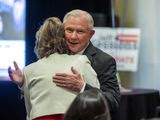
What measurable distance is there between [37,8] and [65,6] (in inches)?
14.2

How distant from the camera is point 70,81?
8.25 feet

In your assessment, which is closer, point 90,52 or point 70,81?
point 70,81

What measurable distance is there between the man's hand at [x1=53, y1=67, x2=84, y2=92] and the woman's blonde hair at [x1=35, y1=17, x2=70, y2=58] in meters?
0.15

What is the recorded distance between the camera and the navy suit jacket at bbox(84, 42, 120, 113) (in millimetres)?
2604

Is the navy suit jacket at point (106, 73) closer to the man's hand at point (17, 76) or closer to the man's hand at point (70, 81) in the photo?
the man's hand at point (70, 81)

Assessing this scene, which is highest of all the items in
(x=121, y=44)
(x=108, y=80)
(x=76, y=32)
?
(x=76, y=32)

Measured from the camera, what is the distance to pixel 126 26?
5.92m

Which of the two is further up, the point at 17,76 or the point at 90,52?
the point at 90,52

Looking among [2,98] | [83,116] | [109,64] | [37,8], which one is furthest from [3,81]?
[83,116]

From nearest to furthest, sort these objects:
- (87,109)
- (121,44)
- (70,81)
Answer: (87,109), (70,81), (121,44)

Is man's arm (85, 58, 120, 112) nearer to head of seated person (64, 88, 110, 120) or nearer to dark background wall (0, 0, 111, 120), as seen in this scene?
head of seated person (64, 88, 110, 120)

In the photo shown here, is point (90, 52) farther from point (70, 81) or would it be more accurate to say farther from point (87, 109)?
point (87, 109)

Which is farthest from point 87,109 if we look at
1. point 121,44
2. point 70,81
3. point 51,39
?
point 121,44

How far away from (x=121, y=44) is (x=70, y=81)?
3.03m
